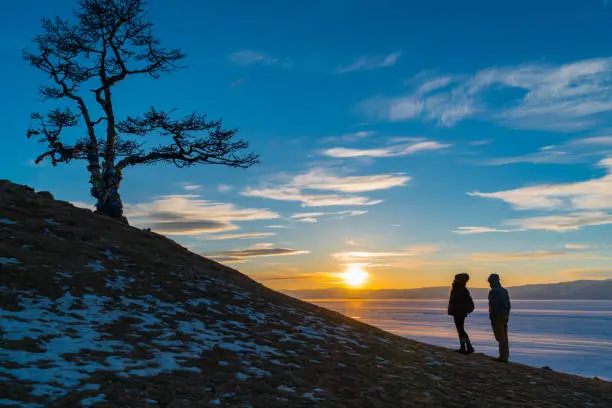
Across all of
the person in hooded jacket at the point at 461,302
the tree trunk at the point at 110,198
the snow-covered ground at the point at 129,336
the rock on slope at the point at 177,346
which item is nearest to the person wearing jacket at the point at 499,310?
the person in hooded jacket at the point at 461,302

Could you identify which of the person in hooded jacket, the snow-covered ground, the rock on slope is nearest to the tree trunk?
the rock on slope

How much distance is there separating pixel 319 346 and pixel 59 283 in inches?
265

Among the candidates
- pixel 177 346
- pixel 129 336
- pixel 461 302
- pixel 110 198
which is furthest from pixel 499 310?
pixel 110 198

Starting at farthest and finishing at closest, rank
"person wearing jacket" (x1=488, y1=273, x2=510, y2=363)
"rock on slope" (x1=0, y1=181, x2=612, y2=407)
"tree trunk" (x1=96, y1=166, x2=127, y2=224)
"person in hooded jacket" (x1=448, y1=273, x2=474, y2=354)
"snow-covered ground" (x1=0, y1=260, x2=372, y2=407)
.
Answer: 1. "tree trunk" (x1=96, y1=166, x2=127, y2=224)
2. "person in hooded jacket" (x1=448, y1=273, x2=474, y2=354)
3. "person wearing jacket" (x1=488, y1=273, x2=510, y2=363)
4. "rock on slope" (x1=0, y1=181, x2=612, y2=407)
5. "snow-covered ground" (x1=0, y1=260, x2=372, y2=407)

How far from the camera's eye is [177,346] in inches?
406

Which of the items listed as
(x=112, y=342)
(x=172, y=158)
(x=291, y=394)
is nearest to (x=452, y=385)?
(x=291, y=394)

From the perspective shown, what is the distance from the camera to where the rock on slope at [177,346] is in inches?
326

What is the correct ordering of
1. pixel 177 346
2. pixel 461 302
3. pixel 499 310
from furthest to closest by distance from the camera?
pixel 461 302 < pixel 499 310 < pixel 177 346

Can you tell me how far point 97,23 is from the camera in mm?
25375

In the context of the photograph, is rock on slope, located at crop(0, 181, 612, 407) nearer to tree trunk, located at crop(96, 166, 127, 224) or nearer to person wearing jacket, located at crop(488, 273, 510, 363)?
person wearing jacket, located at crop(488, 273, 510, 363)

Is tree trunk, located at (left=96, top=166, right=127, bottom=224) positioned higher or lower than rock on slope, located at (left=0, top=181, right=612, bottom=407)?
higher

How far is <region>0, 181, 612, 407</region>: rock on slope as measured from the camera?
326 inches

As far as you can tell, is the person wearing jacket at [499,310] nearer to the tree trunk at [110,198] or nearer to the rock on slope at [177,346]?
the rock on slope at [177,346]

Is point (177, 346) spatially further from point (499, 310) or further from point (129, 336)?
point (499, 310)
